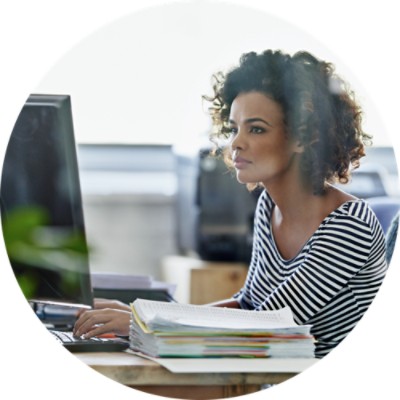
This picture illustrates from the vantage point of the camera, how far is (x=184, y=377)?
1.06 metres

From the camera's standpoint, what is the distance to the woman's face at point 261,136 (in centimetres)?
126

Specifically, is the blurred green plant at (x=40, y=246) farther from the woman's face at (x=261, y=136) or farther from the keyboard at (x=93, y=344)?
the woman's face at (x=261, y=136)

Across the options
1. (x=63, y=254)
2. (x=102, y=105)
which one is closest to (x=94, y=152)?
(x=102, y=105)

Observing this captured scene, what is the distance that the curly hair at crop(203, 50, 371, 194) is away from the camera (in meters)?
1.28

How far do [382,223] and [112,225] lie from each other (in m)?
0.51

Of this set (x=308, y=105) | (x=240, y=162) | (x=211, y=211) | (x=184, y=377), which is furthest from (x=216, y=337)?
(x=211, y=211)

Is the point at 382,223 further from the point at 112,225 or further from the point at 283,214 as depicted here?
the point at 112,225

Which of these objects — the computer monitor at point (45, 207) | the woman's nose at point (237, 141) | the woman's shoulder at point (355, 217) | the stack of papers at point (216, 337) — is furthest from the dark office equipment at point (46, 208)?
the woman's shoulder at point (355, 217)

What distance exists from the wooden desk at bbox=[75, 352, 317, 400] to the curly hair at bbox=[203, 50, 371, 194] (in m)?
0.35

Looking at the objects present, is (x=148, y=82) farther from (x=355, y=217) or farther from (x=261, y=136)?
(x=355, y=217)

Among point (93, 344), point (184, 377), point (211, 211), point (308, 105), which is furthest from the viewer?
point (211, 211)

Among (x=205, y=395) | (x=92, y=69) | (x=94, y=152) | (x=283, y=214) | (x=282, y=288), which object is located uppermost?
(x=92, y=69)

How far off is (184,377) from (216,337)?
0.07 metres

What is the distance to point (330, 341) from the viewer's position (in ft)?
4.21
